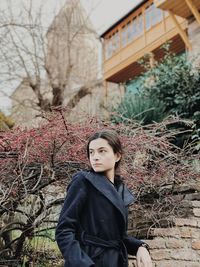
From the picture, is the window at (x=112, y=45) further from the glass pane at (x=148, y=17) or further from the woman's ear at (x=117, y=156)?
the woman's ear at (x=117, y=156)

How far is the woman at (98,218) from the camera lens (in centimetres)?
193

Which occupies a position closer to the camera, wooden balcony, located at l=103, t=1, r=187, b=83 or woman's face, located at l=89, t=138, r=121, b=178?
woman's face, located at l=89, t=138, r=121, b=178

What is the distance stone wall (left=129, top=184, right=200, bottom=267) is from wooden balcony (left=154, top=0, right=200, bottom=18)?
8221mm

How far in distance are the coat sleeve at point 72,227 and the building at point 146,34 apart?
395 inches

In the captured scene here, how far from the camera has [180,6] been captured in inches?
452

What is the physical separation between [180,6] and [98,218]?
10.6m

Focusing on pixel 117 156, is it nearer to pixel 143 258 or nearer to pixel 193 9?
pixel 143 258

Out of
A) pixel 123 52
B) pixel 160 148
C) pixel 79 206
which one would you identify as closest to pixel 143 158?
pixel 160 148

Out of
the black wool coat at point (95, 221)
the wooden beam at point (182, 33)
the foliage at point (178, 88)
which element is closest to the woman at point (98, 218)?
the black wool coat at point (95, 221)

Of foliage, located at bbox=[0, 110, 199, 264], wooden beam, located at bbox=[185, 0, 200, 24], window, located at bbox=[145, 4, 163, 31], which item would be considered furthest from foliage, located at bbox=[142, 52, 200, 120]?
window, located at bbox=[145, 4, 163, 31]

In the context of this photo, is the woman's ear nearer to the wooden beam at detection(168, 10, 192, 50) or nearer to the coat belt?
the coat belt

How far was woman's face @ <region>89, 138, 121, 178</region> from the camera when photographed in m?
2.13

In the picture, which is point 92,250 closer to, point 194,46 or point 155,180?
point 155,180

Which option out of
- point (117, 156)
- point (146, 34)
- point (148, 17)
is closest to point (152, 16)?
point (148, 17)
